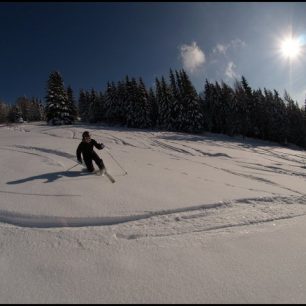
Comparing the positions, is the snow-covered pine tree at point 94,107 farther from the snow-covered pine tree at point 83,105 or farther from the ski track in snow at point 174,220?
the ski track in snow at point 174,220

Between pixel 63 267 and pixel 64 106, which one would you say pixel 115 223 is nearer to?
pixel 63 267

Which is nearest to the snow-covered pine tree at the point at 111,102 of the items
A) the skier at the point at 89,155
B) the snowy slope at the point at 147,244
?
the skier at the point at 89,155

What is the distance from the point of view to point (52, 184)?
671 centimetres

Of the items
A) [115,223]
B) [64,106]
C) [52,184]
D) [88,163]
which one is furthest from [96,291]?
[64,106]

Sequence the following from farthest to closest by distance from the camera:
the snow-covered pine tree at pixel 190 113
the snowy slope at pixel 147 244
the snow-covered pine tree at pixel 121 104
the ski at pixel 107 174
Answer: the snow-covered pine tree at pixel 121 104
the snow-covered pine tree at pixel 190 113
the ski at pixel 107 174
the snowy slope at pixel 147 244

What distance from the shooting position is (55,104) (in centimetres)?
5184

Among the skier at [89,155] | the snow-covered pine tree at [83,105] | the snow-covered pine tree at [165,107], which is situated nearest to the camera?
the skier at [89,155]

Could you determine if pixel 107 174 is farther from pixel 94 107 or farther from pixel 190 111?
pixel 94 107

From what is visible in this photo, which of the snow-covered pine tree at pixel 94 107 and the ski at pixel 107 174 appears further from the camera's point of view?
the snow-covered pine tree at pixel 94 107

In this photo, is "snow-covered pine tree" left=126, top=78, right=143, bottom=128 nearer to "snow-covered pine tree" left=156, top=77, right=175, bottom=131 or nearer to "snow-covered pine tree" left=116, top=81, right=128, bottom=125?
"snow-covered pine tree" left=116, top=81, right=128, bottom=125

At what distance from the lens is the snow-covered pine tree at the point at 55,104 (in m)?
51.5

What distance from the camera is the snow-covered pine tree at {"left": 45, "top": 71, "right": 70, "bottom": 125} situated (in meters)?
51.5

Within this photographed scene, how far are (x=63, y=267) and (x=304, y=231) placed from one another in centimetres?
370

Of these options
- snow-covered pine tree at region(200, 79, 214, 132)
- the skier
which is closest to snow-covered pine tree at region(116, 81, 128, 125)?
snow-covered pine tree at region(200, 79, 214, 132)
